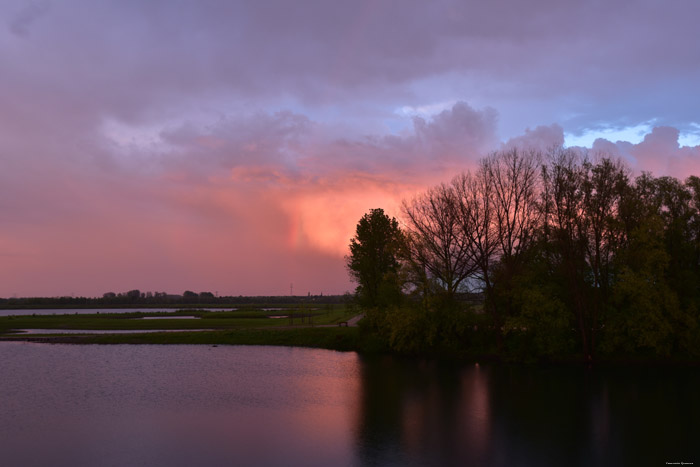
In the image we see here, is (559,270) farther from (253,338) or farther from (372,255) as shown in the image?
(253,338)

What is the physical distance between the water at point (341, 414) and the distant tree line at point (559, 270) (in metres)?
4.95

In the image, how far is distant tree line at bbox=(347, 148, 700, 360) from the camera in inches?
1850

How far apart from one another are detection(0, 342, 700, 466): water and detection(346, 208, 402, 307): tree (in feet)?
57.0

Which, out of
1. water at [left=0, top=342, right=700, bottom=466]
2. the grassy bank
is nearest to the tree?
the grassy bank

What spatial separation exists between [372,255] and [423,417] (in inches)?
1510

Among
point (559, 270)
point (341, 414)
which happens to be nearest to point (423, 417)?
point (341, 414)

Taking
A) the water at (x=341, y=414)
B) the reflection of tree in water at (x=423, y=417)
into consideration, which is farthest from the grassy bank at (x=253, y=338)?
the reflection of tree in water at (x=423, y=417)

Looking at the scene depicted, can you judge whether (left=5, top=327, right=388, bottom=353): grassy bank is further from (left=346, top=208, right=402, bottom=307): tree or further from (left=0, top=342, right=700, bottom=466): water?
(left=0, top=342, right=700, bottom=466): water

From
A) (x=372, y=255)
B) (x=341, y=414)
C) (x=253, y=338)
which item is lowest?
(x=253, y=338)

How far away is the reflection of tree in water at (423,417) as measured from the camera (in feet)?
70.5

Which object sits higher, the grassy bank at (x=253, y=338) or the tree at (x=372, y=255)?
the tree at (x=372, y=255)

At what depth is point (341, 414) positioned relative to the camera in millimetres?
28781

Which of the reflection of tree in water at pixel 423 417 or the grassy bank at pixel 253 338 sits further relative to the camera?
the grassy bank at pixel 253 338

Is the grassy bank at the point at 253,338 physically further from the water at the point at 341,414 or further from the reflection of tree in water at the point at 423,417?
the reflection of tree in water at the point at 423,417
